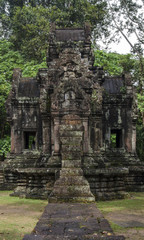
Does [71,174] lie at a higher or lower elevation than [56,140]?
lower

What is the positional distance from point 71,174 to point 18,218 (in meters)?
2.44

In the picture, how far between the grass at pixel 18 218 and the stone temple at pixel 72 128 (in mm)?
710

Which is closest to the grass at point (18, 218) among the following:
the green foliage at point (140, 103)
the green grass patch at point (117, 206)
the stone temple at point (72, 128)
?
the stone temple at point (72, 128)

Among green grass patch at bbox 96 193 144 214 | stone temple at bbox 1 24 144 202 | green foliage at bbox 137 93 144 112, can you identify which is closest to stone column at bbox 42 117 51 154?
stone temple at bbox 1 24 144 202

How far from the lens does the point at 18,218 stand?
7832 millimetres

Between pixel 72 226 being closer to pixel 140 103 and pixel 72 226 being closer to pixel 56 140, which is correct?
pixel 56 140

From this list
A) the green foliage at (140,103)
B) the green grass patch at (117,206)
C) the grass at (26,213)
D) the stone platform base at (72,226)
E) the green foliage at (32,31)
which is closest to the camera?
the stone platform base at (72,226)

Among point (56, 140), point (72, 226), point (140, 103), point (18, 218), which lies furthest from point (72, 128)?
point (140, 103)

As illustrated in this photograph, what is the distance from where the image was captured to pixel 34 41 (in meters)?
29.8

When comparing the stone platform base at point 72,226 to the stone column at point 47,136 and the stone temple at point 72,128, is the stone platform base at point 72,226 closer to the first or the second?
the stone temple at point 72,128

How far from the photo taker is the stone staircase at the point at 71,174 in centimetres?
920

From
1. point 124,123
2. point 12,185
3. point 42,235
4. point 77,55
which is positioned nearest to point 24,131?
point 12,185

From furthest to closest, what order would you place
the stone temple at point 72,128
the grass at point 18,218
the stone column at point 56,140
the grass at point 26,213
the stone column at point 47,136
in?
the stone column at point 47,136, the stone column at point 56,140, the stone temple at point 72,128, the grass at point 26,213, the grass at point 18,218

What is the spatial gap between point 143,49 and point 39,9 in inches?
387
